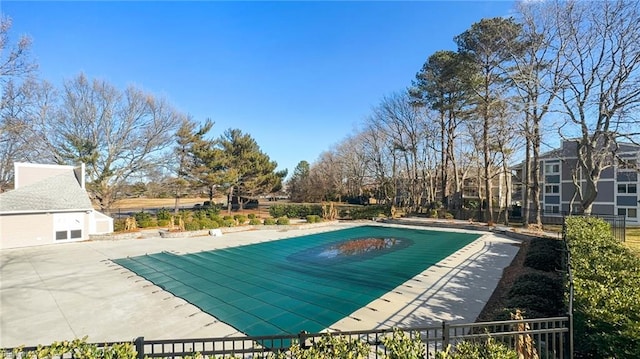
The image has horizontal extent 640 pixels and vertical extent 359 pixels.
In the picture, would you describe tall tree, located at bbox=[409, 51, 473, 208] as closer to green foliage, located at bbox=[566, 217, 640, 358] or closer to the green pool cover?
the green pool cover

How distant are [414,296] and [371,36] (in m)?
12.7

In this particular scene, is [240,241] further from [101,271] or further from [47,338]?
[47,338]

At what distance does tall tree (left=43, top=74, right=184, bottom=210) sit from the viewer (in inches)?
717

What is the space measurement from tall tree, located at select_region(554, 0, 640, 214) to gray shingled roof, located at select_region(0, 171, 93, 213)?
77.1 feet

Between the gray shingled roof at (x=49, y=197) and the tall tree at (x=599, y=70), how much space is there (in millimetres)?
23504

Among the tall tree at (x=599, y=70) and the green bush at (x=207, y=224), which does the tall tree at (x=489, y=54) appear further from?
the green bush at (x=207, y=224)

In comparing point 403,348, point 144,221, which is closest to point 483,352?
point 403,348

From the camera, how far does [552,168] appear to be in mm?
24422

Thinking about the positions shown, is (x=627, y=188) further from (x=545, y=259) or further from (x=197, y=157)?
(x=197, y=157)

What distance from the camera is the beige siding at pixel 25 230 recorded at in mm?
11695

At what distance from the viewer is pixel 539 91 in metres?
13.7

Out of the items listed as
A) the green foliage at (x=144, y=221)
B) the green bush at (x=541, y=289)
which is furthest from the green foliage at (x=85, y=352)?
the green foliage at (x=144, y=221)

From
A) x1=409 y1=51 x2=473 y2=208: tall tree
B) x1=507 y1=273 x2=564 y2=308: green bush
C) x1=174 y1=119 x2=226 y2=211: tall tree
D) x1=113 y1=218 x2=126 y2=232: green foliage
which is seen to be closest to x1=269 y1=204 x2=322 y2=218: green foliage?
x1=174 y1=119 x2=226 y2=211: tall tree

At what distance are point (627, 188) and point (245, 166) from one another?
3112cm
